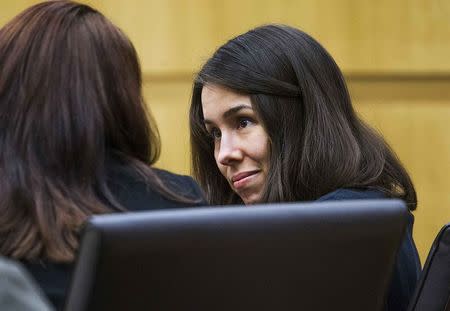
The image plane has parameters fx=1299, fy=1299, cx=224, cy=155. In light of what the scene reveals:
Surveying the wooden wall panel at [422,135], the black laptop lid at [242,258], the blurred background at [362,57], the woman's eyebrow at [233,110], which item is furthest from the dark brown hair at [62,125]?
the wooden wall panel at [422,135]

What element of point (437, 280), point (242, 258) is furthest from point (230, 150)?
point (242, 258)

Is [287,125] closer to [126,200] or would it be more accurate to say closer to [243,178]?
[243,178]

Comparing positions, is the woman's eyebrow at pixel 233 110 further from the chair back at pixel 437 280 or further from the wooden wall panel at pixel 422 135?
the wooden wall panel at pixel 422 135

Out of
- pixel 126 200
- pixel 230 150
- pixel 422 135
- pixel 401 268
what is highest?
pixel 126 200

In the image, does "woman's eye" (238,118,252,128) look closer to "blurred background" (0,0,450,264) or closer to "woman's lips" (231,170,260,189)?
"woman's lips" (231,170,260,189)

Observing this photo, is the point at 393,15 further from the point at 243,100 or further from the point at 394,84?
the point at 243,100

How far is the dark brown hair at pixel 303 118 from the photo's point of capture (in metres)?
2.64

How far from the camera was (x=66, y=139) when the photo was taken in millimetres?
1820

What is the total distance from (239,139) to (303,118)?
14 cm

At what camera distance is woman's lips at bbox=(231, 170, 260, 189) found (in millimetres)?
2746

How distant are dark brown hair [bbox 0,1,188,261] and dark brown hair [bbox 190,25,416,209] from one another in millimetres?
711

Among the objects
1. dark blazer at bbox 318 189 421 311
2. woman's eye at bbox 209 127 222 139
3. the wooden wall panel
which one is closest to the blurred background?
the wooden wall panel

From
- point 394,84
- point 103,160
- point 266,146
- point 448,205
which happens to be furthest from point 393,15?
point 103,160

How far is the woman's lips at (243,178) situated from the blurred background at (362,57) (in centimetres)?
133
